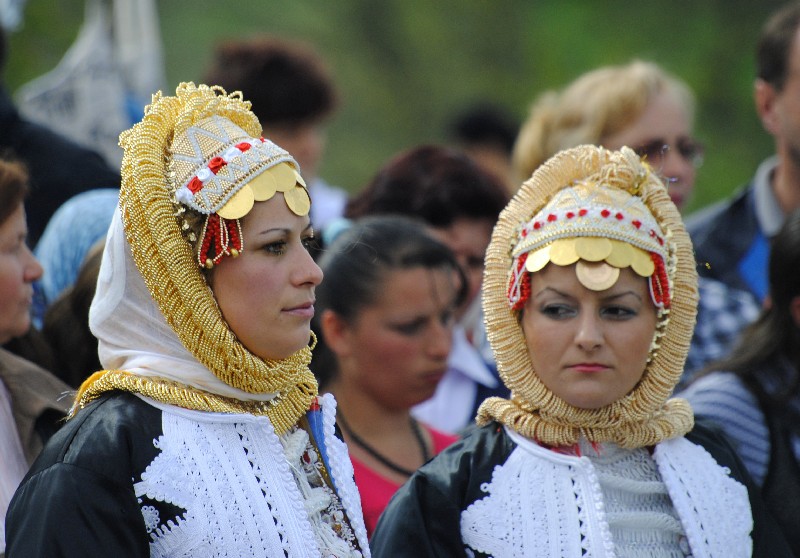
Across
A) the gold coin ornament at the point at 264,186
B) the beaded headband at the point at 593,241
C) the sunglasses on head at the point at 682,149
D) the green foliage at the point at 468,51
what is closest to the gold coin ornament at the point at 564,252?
the beaded headband at the point at 593,241

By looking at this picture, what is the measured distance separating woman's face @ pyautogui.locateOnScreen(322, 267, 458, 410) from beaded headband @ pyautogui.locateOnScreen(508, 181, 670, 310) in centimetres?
82

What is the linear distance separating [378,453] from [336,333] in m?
0.47

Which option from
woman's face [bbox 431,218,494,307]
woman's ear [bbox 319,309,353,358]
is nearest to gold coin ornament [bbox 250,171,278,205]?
A: woman's ear [bbox 319,309,353,358]

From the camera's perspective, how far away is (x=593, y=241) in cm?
343

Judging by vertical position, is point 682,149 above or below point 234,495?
above

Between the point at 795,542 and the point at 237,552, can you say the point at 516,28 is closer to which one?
the point at 795,542

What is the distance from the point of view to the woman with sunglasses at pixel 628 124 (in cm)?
539

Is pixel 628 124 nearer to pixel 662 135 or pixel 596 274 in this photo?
pixel 662 135

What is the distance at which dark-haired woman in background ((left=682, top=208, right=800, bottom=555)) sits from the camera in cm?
394

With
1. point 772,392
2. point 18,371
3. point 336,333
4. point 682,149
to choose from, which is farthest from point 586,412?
point 682,149

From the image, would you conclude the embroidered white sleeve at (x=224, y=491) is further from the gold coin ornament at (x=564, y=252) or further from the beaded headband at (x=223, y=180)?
the gold coin ornament at (x=564, y=252)

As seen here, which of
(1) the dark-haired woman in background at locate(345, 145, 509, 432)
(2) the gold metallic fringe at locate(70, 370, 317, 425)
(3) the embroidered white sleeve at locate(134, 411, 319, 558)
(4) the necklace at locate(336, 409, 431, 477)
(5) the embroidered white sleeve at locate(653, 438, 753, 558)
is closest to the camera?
(3) the embroidered white sleeve at locate(134, 411, 319, 558)

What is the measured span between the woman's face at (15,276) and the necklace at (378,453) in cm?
118

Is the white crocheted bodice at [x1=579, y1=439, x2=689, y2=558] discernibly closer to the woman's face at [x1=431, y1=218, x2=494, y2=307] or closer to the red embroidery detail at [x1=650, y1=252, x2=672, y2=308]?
the red embroidery detail at [x1=650, y1=252, x2=672, y2=308]
